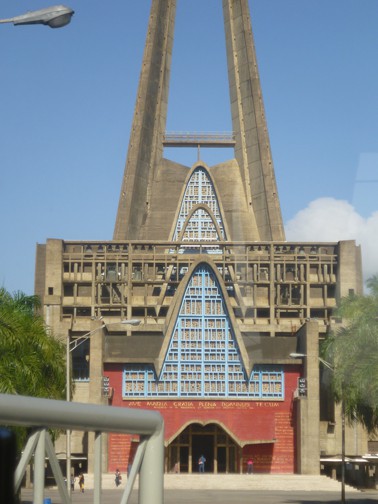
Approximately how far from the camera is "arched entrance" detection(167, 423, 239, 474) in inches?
2896

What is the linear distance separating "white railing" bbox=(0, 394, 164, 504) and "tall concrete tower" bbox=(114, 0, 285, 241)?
8967cm

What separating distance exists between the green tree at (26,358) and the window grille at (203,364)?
33.1m

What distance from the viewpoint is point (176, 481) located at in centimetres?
Result: 6562

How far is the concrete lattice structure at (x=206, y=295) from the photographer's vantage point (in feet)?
235

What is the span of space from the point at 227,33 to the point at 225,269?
34676mm

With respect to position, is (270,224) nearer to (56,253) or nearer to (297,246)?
(297,246)

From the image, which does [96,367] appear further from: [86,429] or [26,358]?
[86,429]

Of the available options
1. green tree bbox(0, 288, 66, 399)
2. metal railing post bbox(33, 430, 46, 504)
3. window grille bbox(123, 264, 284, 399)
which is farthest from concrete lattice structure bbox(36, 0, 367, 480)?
metal railing post bbox(33, 430, 46, 504)

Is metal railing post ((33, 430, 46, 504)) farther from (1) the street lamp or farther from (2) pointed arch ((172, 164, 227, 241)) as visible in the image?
(2) pointed arch ((172, 164, 227, 241))

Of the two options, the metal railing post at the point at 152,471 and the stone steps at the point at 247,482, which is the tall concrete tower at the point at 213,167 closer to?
the stone steps at the point at 247,482

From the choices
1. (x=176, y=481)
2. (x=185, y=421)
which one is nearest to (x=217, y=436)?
(x=185, y=421)

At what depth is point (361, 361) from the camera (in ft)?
125

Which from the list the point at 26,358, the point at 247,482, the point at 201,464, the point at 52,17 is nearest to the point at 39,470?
the point at 52,17

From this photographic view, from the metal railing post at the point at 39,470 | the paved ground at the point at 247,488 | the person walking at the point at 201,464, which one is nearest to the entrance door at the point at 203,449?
the person walking at the point at 201,464
